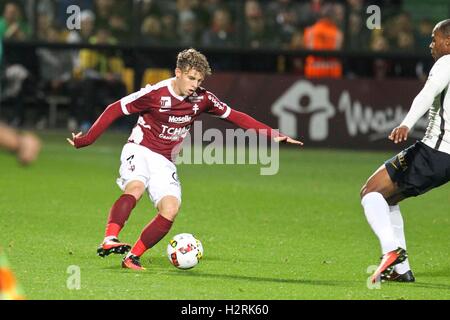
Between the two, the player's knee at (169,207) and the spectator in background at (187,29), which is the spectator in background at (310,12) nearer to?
the spectator in background at (187,29)

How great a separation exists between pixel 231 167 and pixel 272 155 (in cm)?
192

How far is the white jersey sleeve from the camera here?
867cm

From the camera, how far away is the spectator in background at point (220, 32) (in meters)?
22.2

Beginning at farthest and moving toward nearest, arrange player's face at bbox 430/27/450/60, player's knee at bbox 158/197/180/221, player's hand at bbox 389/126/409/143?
player's knee at bbox 158/197/180/221
player's face at bbox 430/27/450/60
player's hand at bbox 389/126/409/143

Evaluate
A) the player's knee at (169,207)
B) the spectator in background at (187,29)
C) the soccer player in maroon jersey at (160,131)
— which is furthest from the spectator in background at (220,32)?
the player's knee at (169,207)

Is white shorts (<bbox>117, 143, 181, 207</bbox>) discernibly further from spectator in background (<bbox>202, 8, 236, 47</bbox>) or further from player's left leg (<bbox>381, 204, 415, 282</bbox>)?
spectator in background (<bbox>202, 8, 236, 47</bbox>)

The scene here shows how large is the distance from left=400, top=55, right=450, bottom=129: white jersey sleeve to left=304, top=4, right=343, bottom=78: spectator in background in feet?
43.8

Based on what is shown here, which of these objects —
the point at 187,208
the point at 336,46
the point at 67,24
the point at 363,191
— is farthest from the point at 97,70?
the point at 363,191

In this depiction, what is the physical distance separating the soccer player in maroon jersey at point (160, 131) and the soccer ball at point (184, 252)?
21 centimetres

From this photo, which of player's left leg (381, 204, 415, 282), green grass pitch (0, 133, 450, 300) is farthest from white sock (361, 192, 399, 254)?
green grass pitch (0, 133, 450, 300)

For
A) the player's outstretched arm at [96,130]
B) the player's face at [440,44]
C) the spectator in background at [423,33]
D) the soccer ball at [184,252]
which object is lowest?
the soccer ball at [184,252]

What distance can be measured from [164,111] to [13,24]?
13.4m

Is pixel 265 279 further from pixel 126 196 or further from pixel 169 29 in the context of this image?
pixel 169 29
